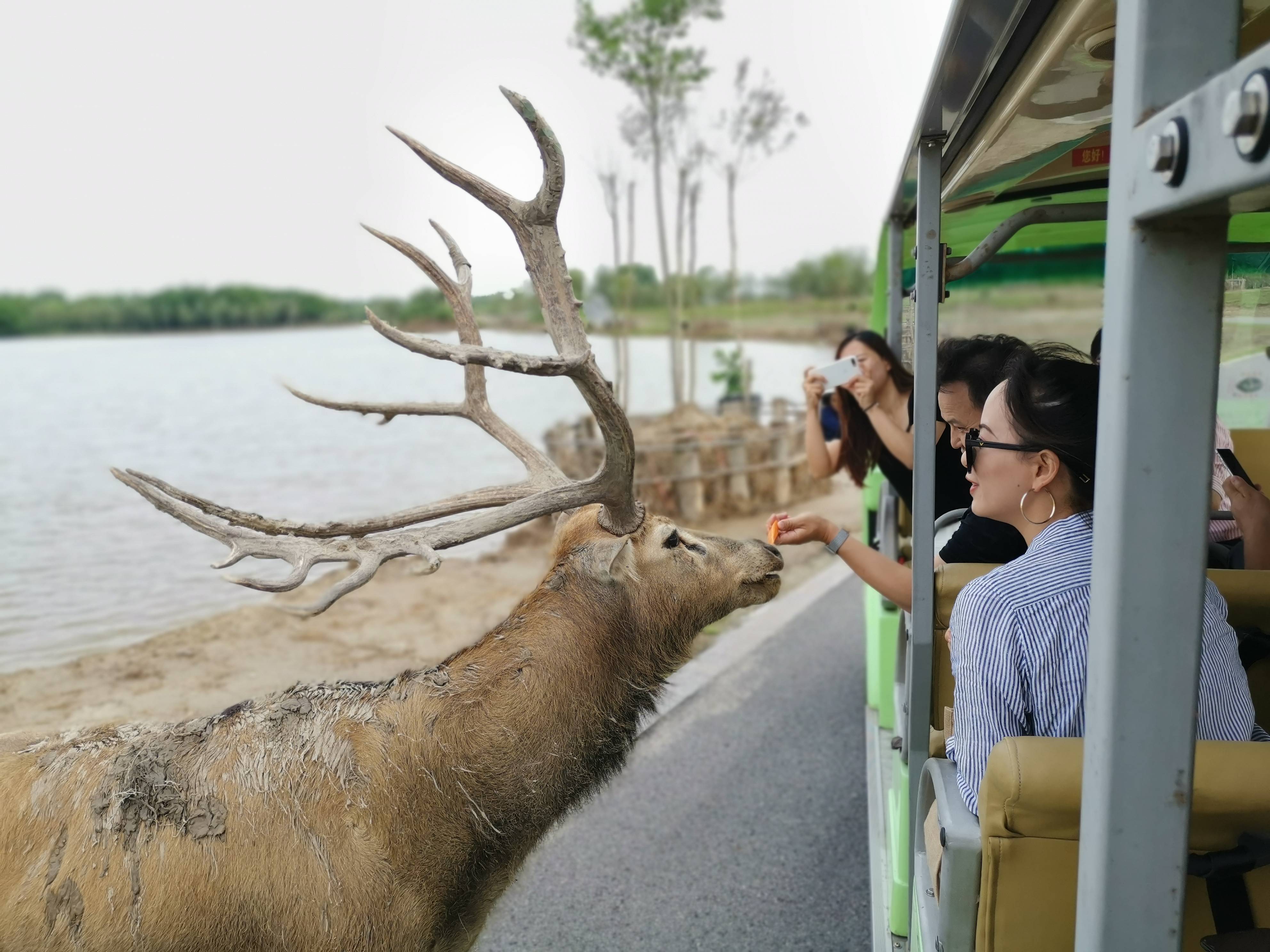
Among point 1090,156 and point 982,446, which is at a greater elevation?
point 1090,156

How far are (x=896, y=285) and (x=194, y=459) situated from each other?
55.4 feet

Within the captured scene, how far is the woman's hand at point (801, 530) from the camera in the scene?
2812 millimetres

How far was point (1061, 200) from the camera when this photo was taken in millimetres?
3381

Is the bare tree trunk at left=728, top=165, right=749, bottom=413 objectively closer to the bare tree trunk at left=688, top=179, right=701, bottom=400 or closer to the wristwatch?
the bare tree trunk at left=688, top=179, right=701, bottom=400

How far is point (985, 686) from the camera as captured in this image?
1.64m

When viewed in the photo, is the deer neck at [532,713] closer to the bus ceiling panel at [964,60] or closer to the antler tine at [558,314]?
the antler tine at [558,314]

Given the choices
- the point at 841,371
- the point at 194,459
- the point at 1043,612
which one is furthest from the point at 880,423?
the point at 194,459

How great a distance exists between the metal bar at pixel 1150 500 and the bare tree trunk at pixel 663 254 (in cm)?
1247

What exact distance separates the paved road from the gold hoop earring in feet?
5.41

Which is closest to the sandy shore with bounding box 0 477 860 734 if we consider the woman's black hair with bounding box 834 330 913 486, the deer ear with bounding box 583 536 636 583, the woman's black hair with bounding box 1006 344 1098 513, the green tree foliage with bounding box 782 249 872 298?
the deer ear with bounding box 583 536 636 583

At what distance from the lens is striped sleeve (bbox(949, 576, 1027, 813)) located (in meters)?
1.62

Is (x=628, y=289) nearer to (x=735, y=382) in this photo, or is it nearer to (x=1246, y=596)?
(x=735, y=382)

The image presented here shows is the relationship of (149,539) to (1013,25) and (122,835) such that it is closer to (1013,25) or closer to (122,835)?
(122,835)

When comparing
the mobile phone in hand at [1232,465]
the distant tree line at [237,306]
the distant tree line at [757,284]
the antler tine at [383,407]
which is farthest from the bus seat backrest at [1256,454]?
the distant tree line at [237,306]
